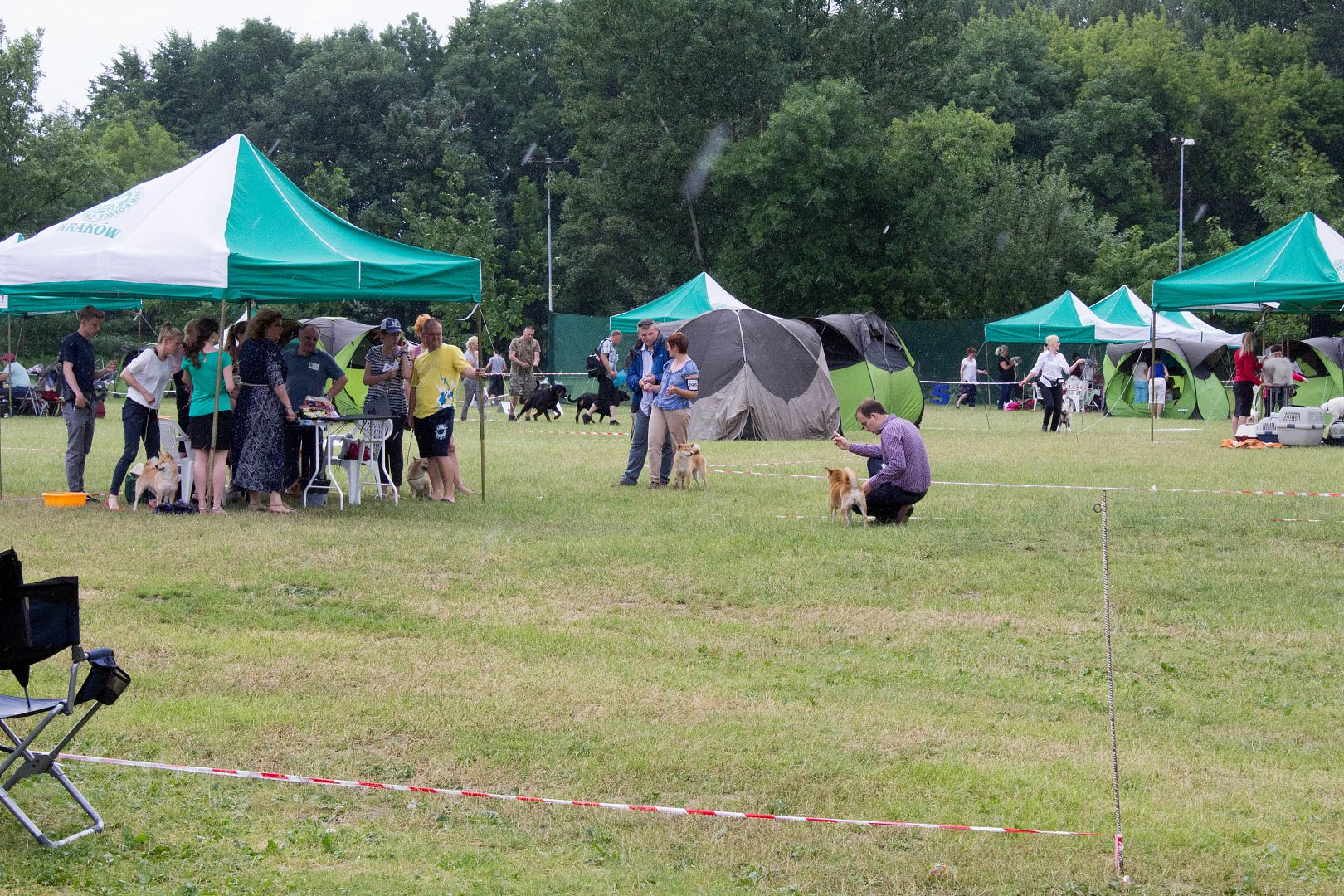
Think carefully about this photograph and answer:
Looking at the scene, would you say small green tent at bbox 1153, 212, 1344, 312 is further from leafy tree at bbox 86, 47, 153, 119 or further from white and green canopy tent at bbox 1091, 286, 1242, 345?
leafy tree at bbox 86, 47, 153, 119

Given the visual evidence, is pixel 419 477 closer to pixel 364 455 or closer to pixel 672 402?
pixel 364 455

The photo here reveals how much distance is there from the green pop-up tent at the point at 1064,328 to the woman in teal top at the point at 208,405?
978 inches

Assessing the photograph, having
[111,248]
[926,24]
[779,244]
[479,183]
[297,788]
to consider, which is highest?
[926,24]

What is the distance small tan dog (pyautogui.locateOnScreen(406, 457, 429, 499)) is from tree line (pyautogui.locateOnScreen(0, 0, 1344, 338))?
31.4 m

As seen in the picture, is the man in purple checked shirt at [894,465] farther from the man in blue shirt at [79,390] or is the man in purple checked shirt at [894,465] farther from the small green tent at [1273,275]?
the small green tent at [1273,275]

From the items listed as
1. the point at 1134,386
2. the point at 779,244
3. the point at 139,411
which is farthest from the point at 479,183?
the point at 139,411

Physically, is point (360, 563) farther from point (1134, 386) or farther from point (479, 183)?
point (479, 183)

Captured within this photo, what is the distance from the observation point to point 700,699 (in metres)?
6.34

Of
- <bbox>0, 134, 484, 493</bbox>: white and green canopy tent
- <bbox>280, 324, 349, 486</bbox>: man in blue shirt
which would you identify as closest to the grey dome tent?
<bbox>280, 324, 349, 486</bbox>: man in blue shirt

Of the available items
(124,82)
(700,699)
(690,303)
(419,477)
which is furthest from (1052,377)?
(124,82)

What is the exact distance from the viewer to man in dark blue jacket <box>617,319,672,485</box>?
14477 millimetres

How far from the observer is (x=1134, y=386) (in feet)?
113

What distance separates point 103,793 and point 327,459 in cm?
832

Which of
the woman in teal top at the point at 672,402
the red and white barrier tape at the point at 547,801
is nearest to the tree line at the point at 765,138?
the woman in teal top at the point at 672,402
